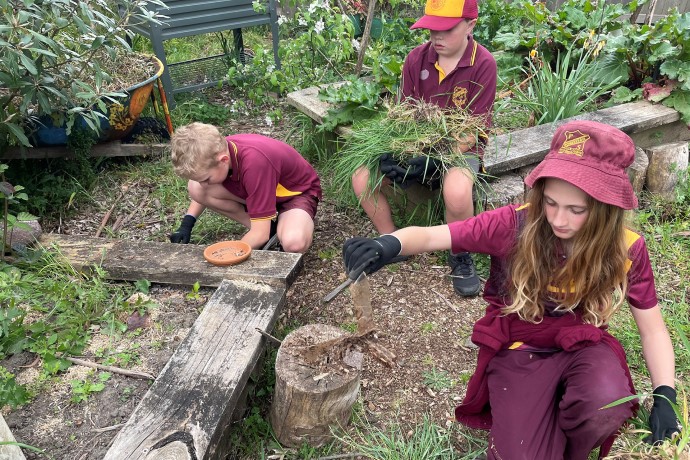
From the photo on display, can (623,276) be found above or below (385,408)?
above

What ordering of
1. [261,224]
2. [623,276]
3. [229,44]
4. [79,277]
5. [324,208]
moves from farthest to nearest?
[229,44] < [324,208] < [261,224] < [79,277] < [623,276]

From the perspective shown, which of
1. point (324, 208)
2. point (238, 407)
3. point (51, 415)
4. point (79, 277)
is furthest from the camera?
point (324, 208)

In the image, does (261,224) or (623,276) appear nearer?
(623,276)

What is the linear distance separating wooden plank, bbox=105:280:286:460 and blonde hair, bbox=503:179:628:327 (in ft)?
2.99

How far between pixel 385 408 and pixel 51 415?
116 cm

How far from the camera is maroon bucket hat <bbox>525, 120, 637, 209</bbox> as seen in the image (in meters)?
1.52

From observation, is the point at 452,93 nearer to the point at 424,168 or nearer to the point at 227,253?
the point at 424,168

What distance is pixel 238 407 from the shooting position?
210 cm

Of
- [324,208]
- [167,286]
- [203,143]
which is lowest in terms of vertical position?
[324,208]

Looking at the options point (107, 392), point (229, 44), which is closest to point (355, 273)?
point (107, 392)

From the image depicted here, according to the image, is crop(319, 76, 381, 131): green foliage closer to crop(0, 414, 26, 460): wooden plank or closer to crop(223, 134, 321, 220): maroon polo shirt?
crop(223, 134, 321, 220): maroon polo shirt

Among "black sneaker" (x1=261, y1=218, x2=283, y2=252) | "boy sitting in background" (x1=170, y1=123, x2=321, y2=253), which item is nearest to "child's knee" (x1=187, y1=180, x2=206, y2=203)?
"boy sitting in background" (x1=170, y1=123, x2=321, y2=253)

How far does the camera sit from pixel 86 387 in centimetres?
198

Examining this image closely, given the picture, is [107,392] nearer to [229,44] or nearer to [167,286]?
[167,286]
